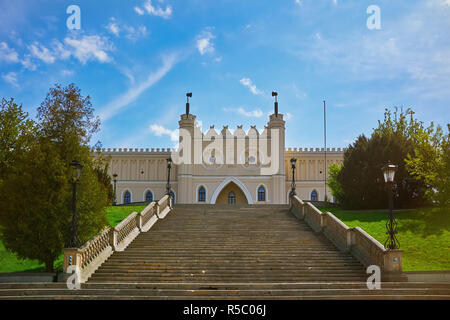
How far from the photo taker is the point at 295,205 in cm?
2417

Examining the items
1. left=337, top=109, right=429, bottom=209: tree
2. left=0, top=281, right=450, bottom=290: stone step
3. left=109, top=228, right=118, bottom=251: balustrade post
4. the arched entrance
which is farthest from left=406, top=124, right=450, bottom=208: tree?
the arched entrance

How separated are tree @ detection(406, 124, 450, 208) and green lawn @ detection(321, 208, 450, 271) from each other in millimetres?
1026

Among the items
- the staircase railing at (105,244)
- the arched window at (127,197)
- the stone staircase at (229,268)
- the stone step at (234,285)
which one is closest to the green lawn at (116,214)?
the staircase railing at (105,244)

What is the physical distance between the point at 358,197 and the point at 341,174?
7.30 ft

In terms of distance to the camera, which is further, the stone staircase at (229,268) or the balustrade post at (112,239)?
the balustrade post at (112,239)

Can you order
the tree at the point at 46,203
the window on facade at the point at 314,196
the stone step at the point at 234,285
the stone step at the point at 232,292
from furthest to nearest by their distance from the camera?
1. the window on facade at the point at 314,196
2. the tree at the point at 46,203
3. the stone step at the point at 234,285
4. the stone step at the point at 232,292

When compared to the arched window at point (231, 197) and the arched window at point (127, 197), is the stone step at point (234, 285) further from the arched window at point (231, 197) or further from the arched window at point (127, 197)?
the arched window at point (127, 197)

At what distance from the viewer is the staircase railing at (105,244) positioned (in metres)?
13.4

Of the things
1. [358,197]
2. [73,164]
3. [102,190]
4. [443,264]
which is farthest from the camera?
[358,197]

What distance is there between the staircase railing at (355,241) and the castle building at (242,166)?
22763 mm

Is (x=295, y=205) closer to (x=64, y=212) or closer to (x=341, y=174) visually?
(x=341, y=174)

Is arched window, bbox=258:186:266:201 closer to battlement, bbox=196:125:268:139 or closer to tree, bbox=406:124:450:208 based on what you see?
battlement, bbox=196:125:268:139
